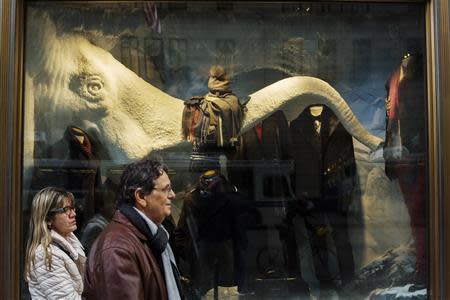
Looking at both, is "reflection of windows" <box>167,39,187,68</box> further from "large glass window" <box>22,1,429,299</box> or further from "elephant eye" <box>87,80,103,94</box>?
"elephant eye" <box>87,80,103,94</box>

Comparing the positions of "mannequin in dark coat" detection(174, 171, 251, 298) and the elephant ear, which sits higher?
the elephant ear

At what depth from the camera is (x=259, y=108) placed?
4.96 m

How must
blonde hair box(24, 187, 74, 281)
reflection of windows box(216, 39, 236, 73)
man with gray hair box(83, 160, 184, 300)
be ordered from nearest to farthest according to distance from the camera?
man with gray hair box(83, 160, 184, 300) → blonde hair box(24, 187, 74, 281) → reflection of windows box(216, 39, 236, 73)

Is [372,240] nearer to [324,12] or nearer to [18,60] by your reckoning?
[324,12]

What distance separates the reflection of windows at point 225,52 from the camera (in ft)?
16.3

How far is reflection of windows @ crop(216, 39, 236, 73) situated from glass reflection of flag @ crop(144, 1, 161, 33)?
479 millimetres

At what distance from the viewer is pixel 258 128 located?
492 cm

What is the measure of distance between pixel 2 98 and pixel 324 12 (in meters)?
2.43

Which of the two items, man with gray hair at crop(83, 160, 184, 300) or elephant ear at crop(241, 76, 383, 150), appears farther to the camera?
elephant ear at crop(241, 76, 383, 150)

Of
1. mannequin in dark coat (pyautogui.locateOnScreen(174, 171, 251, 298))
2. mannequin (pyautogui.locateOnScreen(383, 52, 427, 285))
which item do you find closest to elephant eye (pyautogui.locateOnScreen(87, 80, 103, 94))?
mannequin in dark coat (pyautogui.locateOnScreen(174, 171, 251, 298))

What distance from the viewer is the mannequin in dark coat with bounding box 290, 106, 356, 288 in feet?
16.0

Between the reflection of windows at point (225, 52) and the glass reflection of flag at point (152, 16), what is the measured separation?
479 millimetres

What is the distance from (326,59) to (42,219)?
7.93 ft

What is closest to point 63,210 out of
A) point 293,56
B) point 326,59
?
point 293,56
